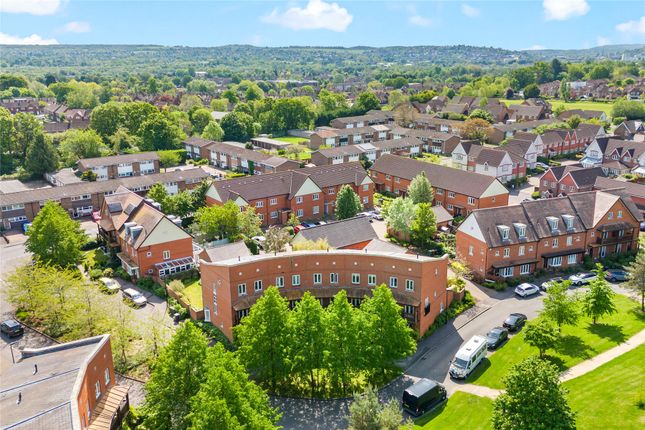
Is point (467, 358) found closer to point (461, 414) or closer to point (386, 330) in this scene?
point (461, 414)

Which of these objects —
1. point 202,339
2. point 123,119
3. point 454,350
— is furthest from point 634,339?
point 123,119

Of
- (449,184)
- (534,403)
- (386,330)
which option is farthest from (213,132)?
(534,403)

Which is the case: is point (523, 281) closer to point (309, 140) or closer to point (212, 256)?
point (212, 256)

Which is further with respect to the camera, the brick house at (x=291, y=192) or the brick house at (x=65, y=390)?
the brick house at (x=291, y=192)

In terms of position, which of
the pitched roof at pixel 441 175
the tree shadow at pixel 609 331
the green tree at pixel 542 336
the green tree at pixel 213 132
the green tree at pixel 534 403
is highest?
the green tree at pixel 213 132

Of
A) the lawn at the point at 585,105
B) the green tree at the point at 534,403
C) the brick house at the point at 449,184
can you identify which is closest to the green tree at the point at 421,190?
the brick house at the point at 449,184

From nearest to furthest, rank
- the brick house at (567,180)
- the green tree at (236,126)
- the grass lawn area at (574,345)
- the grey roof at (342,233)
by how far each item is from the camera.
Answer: the grass lawn area at (574,345), the grey roof at (342,233), the brick house at (567,180), the green tree at (236,126)

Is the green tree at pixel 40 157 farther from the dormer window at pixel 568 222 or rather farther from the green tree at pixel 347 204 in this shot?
the dormer window at pixel 568 222
